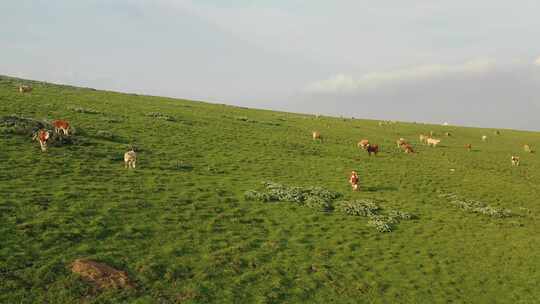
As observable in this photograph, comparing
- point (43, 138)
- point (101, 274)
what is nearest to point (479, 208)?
point (101, 274)

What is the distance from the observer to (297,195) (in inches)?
1030

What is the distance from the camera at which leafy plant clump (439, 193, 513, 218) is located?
2831 cm

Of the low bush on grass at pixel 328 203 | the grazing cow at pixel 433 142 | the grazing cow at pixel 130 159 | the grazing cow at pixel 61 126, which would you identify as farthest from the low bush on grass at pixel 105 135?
the grazing cow at pixel 433 142

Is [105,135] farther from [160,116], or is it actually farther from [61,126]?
[160,116]

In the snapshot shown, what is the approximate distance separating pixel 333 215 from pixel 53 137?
20721mm

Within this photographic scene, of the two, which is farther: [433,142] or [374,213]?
[433,142]

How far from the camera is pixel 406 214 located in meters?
25.6

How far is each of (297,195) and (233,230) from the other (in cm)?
751

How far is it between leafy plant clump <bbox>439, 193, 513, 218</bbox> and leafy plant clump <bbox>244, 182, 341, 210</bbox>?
910 cm

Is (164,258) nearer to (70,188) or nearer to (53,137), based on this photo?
(70,188)

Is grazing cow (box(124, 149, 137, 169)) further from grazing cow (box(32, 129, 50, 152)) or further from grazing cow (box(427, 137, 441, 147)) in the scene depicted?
grazing cow (box(427, 137, 441, 147))

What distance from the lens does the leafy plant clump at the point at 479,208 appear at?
28.3 m

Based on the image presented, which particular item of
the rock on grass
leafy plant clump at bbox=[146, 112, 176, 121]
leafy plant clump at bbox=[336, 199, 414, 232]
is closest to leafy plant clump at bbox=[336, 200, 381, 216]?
leafy plant clump at bbox=[336, 199, 414, 232]

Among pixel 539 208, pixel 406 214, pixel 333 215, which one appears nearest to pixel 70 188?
pixel 333 215
